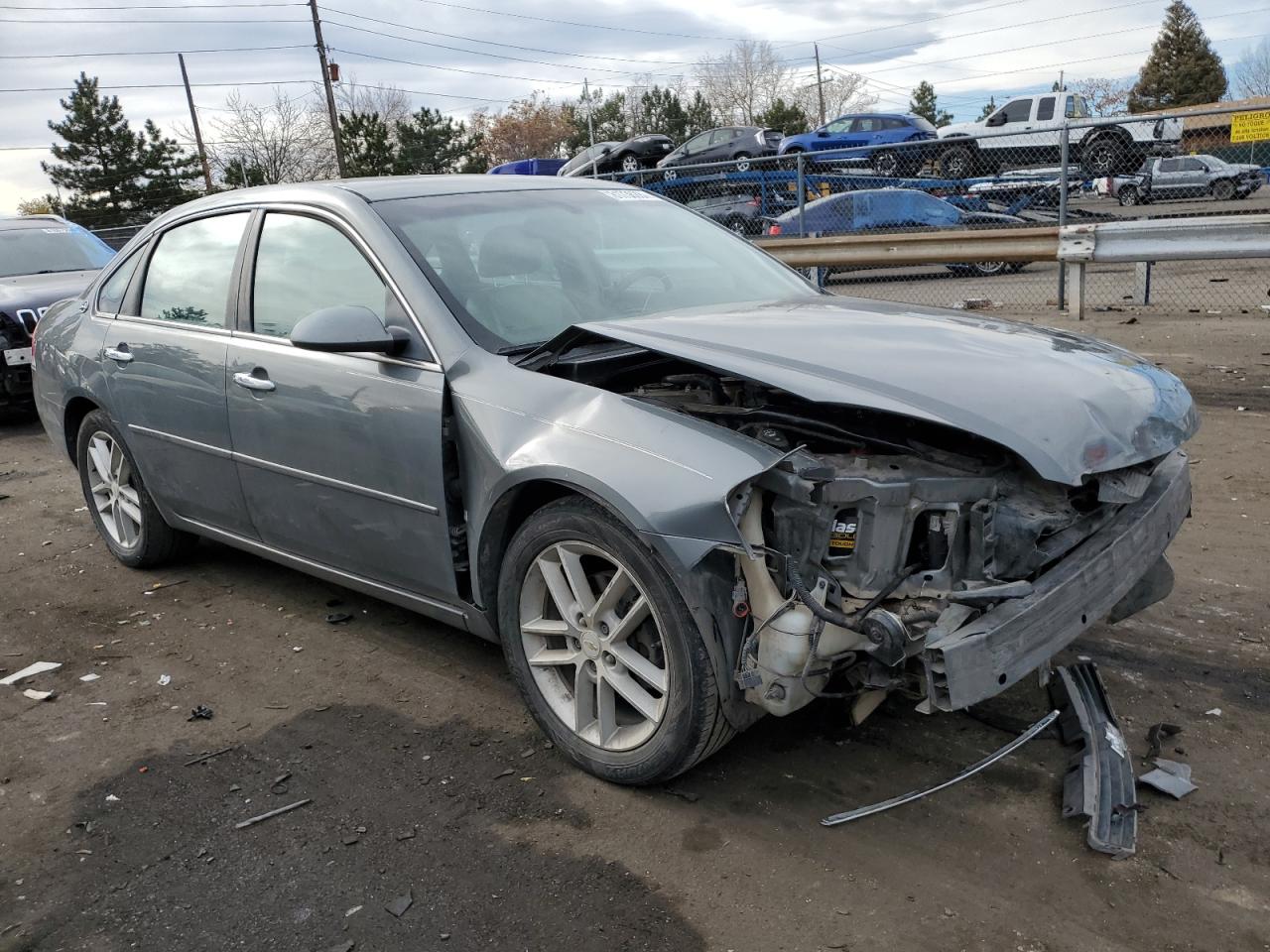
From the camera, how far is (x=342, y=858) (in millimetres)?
2855

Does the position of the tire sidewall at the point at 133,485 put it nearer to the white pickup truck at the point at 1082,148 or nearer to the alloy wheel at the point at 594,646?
the alloy wheel at the point at 594,646

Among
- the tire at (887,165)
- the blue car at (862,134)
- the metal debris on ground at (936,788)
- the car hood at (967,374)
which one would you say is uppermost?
the blue car at (862,134)

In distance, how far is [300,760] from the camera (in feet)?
11.1

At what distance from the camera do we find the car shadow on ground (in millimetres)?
2555

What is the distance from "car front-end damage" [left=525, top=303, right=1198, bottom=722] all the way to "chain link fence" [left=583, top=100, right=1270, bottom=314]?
9570 mm

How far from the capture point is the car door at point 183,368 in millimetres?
4258

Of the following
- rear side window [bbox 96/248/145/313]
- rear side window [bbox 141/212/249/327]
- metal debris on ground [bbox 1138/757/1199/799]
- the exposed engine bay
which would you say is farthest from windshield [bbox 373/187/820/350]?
metal debris on ground [bbox 1138/757/1199/799]

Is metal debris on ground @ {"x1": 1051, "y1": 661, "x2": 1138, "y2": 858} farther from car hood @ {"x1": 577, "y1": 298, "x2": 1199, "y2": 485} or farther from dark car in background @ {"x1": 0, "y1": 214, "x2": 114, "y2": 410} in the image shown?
dark car in background @ {"x1": 0, "y1": 214, "x2": 114, "y2": 410}

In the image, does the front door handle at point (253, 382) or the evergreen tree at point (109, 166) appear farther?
the evergreen tree at point (109, 166)

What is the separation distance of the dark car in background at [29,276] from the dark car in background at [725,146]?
16.9 m

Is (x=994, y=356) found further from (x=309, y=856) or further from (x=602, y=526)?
(x=309, y=856)

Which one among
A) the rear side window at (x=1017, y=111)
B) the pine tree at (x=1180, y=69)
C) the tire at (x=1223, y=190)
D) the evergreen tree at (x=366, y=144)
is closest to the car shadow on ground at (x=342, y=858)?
the tire at (x=1223, y=190)

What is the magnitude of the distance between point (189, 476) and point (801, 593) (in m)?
2.95

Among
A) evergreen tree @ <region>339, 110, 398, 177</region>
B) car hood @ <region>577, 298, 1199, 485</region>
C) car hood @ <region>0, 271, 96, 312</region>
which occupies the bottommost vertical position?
car hood @ <region>577, 298, 1199, 485</region>
